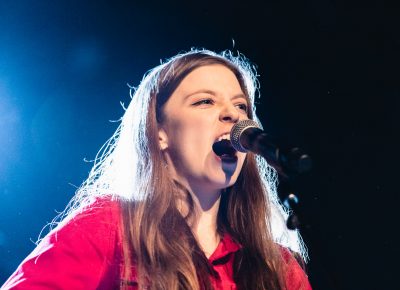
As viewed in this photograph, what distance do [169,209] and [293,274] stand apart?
76 centimetres

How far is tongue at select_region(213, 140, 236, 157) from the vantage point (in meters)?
1.87

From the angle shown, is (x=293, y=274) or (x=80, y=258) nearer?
(x=80, y=258)

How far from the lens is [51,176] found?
321 cm

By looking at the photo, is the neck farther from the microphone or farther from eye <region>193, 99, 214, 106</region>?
the microphone

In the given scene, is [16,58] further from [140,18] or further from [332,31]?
[332,31]

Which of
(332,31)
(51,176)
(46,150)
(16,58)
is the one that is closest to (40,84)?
(16,58)

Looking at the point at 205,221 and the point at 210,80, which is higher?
the point at 210,80

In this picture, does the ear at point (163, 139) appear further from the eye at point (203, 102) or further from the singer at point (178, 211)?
the eye at point (203, 102)

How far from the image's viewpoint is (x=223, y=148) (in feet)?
6.20

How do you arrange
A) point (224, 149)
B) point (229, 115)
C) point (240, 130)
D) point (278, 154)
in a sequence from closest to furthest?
point (278, 154)
point (240, 130)
point (224, 149)
point (229, 115)

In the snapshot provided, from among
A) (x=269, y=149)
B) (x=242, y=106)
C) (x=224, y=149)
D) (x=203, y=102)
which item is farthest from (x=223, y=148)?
(x=269, y=149)

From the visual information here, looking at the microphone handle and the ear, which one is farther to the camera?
the ear

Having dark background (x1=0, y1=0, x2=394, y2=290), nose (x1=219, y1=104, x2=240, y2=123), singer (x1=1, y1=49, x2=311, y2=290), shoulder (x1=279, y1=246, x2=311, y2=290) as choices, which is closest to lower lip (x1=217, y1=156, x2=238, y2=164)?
singer (x1=1, y1=49, x2=311, y2=290)

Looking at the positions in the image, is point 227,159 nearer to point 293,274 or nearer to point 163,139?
point 163,139
